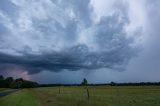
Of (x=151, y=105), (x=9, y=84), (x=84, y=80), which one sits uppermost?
(x=9, y=84)

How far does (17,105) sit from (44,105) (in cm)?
417

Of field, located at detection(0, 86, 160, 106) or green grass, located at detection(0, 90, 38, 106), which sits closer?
field, located at detection(0, 86, 160, 106)

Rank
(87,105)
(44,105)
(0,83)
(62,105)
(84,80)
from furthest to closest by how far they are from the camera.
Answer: (0,83) → (84,80) → (44,105) → (62,105) → (87,105)

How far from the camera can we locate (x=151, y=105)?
24.8 meters

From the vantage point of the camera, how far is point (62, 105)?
24.7 meters

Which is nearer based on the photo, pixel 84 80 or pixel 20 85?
pixel 84 80

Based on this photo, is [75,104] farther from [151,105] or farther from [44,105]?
[151,105]

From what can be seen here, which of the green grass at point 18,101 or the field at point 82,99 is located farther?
the green grass at point 18,101

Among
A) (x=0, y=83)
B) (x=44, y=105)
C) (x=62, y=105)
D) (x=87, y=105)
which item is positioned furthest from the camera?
(x=0, y=83)

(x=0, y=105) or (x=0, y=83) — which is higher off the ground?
(x=0, y=83)

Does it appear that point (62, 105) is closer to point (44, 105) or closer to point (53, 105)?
point (53, 105)

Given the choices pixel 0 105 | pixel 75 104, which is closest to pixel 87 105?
pixel 75 104

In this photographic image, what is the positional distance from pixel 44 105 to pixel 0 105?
21.2 feet

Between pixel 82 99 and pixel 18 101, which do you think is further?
pixel 18 101
